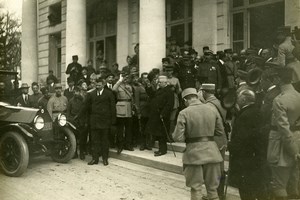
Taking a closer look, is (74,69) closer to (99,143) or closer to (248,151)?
(99,143)

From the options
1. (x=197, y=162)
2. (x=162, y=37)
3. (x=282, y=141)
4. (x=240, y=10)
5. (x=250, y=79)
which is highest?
(x=240, y=10)

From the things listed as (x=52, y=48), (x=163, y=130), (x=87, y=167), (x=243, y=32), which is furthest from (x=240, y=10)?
(x=52, y=48)

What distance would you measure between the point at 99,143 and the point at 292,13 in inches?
234

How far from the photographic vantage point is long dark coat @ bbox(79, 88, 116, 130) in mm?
9078

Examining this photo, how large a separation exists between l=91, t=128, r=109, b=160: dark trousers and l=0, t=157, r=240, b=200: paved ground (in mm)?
285

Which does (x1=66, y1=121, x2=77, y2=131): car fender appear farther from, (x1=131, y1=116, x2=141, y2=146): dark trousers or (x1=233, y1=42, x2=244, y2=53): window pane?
(x1=233, y1=42, x2=244, y2=53): window pane

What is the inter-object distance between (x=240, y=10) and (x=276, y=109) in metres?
8.58

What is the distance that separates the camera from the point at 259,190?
4906mm

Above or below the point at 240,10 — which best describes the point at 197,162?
below

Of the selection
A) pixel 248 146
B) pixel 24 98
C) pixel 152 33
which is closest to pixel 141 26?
pixel 152 33

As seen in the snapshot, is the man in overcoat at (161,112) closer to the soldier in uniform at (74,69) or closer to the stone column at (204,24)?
the stone column at (204,24)

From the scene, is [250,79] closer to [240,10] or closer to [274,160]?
[274,160]

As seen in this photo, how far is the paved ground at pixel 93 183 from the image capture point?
20.7 ft

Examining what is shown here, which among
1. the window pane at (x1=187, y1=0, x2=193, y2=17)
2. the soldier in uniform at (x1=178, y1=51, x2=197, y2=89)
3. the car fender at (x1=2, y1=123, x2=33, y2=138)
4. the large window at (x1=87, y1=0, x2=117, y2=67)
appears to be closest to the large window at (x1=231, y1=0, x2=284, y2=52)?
the window pane at (x1=187, y1=0, x2=193, y2=17)
